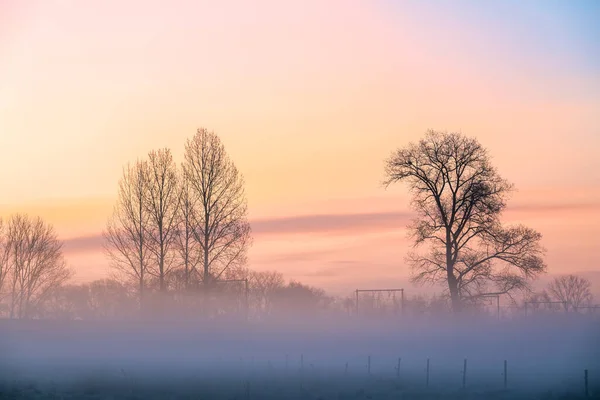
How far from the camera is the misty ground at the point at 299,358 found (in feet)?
117

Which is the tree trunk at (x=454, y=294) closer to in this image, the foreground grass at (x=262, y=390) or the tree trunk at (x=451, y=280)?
the tree trunk at (x=451, y=280)

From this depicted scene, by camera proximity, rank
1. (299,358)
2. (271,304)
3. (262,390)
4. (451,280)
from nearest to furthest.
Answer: (262,390) < (299,358) < (451,280) < (271,304)

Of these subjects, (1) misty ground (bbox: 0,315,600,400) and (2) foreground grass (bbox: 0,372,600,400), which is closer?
(2) foreground grass (bbox: 0,372,600,400)

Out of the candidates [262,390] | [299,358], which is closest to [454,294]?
[299,358]

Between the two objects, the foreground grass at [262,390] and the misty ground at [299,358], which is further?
the misty ground at [299,358]

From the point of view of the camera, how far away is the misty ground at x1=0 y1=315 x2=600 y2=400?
117 ft

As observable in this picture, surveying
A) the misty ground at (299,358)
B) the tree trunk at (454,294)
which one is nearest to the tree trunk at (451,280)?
the tree trunk at (454,294)

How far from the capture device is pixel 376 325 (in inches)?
2254

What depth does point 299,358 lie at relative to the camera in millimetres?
49406

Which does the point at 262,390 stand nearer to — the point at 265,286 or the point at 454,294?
the point at 454,294

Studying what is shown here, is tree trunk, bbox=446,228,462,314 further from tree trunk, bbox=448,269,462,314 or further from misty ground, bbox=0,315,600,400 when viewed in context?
misty ground, bbox=0,315,600,400

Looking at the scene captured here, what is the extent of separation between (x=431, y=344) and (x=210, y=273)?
1623cm

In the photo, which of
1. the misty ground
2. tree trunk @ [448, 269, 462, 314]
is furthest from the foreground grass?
tree trunk @ [448, 269, 462, 314]

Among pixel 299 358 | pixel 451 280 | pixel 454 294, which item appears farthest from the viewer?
pixel 454 294
